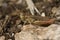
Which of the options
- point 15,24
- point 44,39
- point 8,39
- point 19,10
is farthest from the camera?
point 19,10

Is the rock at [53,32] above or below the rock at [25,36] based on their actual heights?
above

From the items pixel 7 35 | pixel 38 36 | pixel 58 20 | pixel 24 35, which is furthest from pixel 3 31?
pixel 58 20

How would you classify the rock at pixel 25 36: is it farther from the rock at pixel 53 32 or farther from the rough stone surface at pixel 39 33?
the rock at pixel 53 32

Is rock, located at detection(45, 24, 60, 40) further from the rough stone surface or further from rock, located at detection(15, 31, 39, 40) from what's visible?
rock, located at detection(15, 31, 39, 40)

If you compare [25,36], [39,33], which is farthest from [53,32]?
[25,36]

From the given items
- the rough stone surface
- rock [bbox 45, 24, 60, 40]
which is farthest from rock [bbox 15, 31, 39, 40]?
rock [bbox 45, 24, 60, 40]

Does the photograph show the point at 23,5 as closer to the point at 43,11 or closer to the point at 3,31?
the point at 43,11

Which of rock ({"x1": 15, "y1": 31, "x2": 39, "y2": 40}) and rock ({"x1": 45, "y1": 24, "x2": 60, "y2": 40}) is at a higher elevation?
rock ({"x1": 45, "y1": 24, "x2": 60, "y2": 40})

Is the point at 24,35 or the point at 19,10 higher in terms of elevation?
the point at 19,10

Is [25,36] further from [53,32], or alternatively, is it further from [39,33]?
[53,32]

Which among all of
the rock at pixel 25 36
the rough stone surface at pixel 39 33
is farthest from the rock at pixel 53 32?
the rock at pixel 25 36

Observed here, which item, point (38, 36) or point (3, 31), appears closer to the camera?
point (38, 36)
